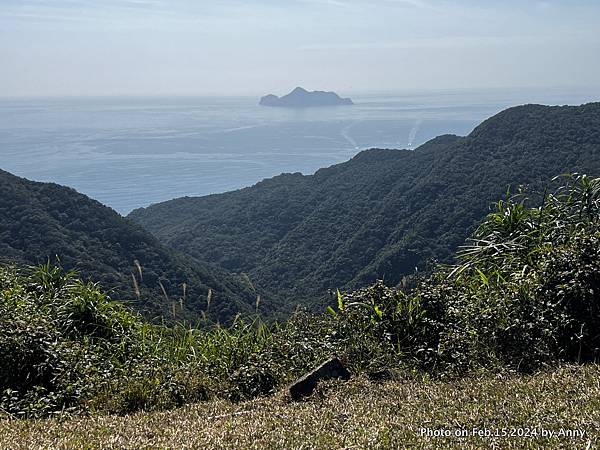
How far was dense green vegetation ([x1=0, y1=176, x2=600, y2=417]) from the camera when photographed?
461 cm

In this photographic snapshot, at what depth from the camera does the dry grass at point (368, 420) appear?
2.80 m

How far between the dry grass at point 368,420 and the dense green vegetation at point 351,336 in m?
0.50

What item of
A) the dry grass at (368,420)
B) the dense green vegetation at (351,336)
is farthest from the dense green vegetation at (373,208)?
the dry grass at (368,420)

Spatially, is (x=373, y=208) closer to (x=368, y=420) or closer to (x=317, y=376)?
(x=317, y=376)

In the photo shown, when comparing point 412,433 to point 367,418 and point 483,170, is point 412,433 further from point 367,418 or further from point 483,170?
point 483,170

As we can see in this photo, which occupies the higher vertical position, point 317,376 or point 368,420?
point 368,420

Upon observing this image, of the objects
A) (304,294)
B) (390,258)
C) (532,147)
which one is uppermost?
(532,147)

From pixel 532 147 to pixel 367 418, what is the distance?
164 feet

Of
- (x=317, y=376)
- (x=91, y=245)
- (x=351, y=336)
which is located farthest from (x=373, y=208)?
(x=317, y=376)

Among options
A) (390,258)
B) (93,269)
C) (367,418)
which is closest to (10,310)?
(367,418)

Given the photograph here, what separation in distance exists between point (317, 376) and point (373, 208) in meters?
53.9

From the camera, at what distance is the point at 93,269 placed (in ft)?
74.3

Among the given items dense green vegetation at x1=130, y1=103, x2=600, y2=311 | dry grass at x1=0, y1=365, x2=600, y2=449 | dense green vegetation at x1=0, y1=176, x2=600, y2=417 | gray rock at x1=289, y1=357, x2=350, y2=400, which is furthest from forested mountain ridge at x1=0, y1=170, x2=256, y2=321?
dry grass at x1=0, y1=365, x2=600, y2=449

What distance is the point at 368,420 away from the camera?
3.21m
